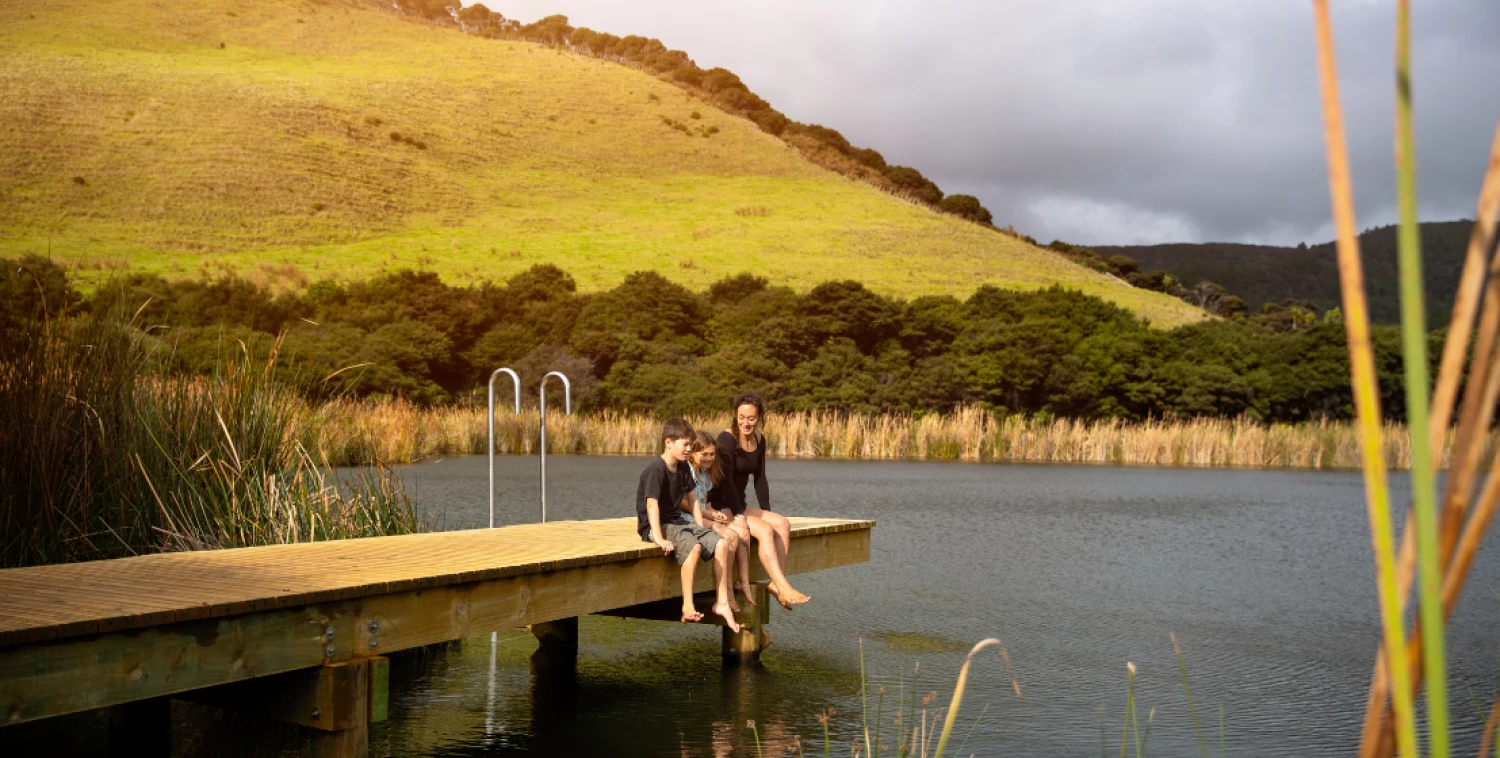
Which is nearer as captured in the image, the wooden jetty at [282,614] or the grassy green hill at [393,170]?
the wooden jetty at [282,614]

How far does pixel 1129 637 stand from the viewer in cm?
625

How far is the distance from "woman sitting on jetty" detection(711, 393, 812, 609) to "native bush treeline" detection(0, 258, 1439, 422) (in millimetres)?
19156

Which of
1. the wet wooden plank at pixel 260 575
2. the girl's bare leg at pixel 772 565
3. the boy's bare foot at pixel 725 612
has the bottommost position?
the boy's bare foot at pixel 725 612

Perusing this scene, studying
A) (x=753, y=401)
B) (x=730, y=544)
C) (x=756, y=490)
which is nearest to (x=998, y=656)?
(x=756, y=490)

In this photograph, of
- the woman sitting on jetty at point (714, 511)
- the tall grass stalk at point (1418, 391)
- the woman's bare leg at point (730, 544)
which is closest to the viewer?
the tall grass stalk at point (1418, 391)

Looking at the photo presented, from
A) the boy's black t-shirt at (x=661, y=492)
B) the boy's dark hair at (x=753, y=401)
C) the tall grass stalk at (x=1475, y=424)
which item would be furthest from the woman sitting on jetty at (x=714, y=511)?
the tall grass stalk at (x=1475, y=424)

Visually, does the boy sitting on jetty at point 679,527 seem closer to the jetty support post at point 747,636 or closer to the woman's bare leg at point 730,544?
the woman's bare leg at point 730,544

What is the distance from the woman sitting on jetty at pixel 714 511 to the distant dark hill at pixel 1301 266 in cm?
5117

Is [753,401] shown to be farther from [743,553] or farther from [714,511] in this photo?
[743,553]

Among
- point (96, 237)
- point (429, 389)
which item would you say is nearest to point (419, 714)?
point (429, 389)

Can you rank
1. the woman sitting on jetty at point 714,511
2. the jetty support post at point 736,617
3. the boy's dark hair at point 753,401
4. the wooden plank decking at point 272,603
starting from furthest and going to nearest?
1. the boy's dark hair at point 753,401
2. the jetty support post at point 736,617
3. the woman sitting on jetty at point 714,511
4. the wooden plank decking at point 272,603

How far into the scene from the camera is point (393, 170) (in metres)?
46.0

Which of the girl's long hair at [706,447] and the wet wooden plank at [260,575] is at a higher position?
the girl's long hair at [706,447]

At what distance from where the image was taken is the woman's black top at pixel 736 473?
5.49m
